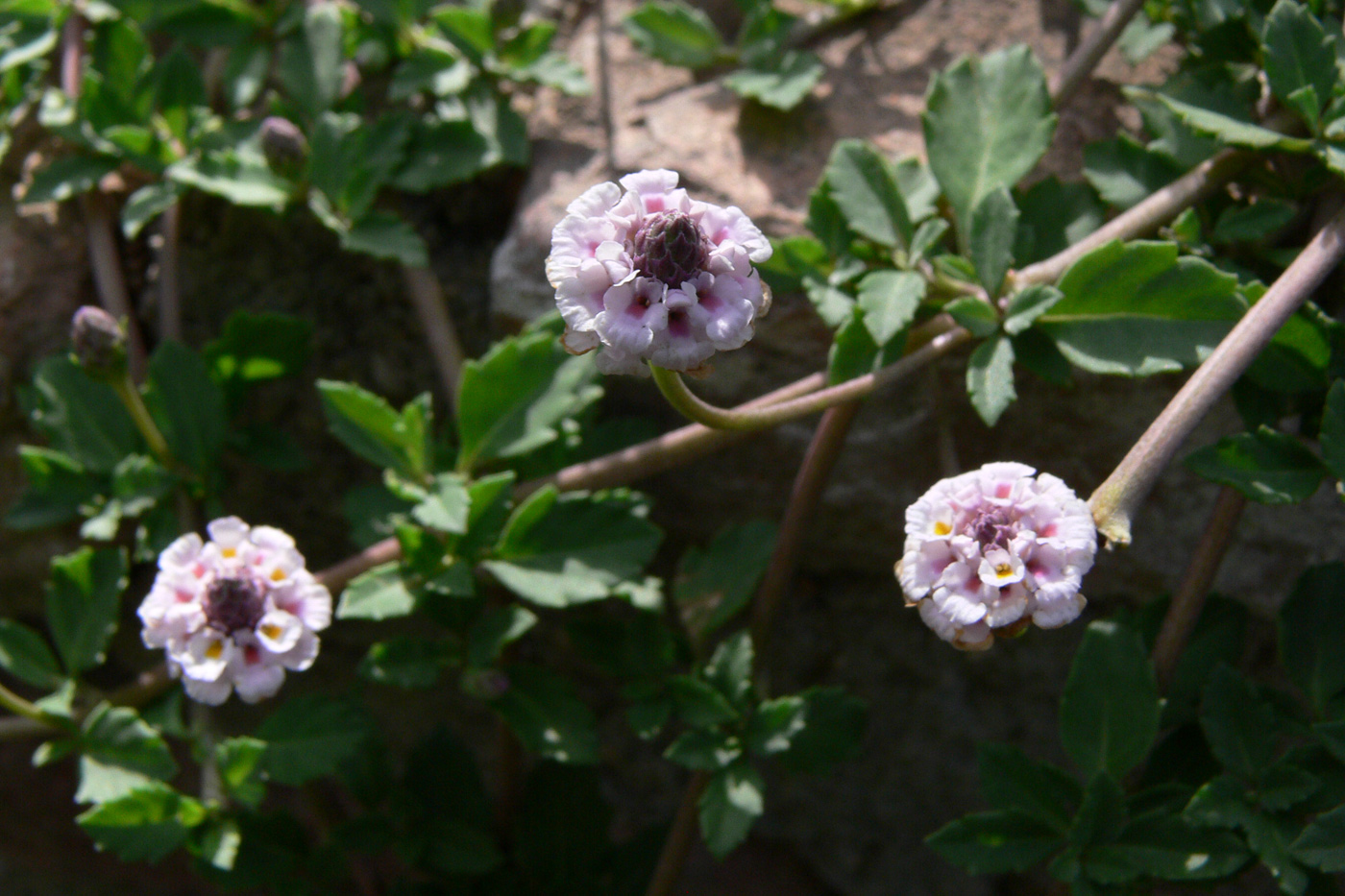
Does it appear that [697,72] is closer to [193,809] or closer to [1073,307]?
[1073,307]

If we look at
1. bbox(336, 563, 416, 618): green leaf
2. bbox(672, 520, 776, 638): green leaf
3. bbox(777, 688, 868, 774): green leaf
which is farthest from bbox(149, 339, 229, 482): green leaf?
bbox(777, 688, 868, 774): green leaf

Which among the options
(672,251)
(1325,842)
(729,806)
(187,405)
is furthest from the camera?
(187,405)

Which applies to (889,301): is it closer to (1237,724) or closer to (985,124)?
(985,124)

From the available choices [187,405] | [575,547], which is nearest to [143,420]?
[187,405]

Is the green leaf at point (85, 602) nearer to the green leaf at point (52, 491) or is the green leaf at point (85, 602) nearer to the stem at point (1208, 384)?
the green leaf at point (52, 491)

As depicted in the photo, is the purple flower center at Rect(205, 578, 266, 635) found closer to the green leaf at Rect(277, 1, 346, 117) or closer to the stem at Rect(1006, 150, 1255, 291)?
the green leaf at Rect(277, 1, 346, 117)
